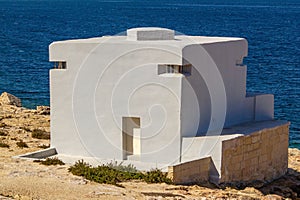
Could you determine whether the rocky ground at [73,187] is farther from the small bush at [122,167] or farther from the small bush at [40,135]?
the small bush at [122,167]

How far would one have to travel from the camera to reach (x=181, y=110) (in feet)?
54.5

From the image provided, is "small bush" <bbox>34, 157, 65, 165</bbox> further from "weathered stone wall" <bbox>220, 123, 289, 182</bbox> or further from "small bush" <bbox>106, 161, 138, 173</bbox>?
"weathered stone wall" <bbox>220, 123, 289, 182</bbox>

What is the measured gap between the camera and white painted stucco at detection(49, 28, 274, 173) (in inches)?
658

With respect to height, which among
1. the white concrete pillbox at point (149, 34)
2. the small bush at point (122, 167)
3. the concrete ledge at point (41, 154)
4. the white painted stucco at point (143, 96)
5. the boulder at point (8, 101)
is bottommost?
the boulder at point (8, 101)

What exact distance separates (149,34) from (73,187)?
5.60 meters

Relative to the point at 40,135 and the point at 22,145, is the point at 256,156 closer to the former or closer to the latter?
the point at 22,145

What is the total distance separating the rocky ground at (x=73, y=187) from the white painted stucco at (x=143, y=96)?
1.37 metres

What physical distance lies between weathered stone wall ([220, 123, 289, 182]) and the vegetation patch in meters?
1.90

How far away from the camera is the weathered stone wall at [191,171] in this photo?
51.3ft

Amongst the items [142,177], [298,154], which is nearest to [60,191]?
[142,177]

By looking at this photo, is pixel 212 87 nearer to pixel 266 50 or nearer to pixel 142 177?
pixel 142 177

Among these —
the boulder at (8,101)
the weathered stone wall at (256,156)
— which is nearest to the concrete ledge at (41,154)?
the weathered stone wall at (256,156)

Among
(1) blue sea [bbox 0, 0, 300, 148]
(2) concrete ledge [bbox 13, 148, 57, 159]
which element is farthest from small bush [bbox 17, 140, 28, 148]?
(1) blue sea [bbox 0, 0, 300, 148]

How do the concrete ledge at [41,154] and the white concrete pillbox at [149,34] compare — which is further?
the white concrete pillbox at [149,34]
